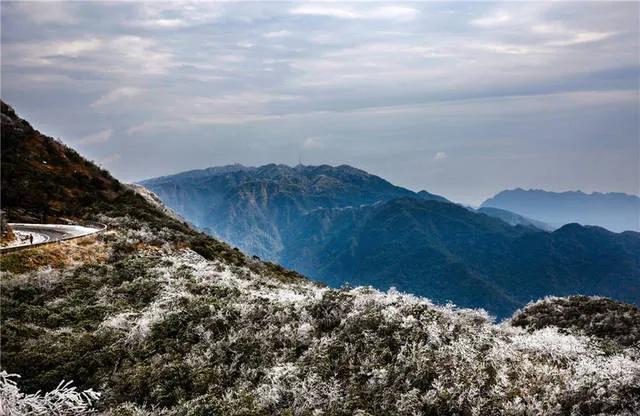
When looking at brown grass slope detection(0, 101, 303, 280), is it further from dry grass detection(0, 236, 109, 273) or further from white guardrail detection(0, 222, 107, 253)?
dry grass detection(0, 236, 109, 273)

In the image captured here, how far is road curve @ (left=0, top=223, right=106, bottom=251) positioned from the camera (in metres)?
35.8

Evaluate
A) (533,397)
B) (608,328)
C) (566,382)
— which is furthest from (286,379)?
(608,328)

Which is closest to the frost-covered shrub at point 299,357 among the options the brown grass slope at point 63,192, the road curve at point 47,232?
the road curve at point 47,232

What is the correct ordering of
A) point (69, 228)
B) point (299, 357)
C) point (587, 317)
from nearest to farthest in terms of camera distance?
point (299, 357) → point (587, 317) → point (69, 228)

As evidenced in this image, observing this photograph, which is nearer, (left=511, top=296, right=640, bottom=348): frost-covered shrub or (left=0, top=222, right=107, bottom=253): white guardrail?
(left=511, top=296, right=640, bottom=348): frost-covered shrub

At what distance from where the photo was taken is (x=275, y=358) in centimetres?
1858

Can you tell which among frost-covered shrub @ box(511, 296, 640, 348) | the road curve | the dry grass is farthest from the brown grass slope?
frost-covered shrub @ box(511, 296, 640, 348)

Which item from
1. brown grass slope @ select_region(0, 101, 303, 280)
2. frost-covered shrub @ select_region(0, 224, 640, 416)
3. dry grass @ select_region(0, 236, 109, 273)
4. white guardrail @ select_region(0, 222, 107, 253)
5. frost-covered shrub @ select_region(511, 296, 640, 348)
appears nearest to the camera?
frost-covered shrub @ select_region(0, 224, 640, 416)

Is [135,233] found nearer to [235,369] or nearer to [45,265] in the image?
[45,265]

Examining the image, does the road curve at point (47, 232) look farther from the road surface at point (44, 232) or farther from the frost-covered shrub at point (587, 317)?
the frost-covered shrub at point (587, 317)

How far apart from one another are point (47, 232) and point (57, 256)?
10.8 meters

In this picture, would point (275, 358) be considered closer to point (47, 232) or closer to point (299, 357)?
point (299, 357)

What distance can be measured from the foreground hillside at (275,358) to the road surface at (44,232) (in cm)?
823

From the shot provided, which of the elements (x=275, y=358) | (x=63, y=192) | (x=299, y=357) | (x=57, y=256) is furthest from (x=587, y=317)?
(x=63, y=192)
